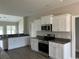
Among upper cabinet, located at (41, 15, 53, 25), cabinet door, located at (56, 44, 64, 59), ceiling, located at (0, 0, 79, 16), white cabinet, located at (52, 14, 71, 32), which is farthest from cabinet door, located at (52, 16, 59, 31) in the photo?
cabinet door, located at (56, 44, 64, 59)

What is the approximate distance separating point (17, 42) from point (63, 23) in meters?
3.98

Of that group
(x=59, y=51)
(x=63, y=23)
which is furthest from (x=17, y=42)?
(x=63, y=23)

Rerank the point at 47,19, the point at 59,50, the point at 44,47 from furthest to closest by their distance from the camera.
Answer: the point at 47,19
the point at 44,47
the point at 59,50

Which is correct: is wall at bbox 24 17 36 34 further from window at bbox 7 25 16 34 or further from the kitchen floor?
window at bbox 7 25 16 34

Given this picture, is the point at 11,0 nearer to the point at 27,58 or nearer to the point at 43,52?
the point at 27,58

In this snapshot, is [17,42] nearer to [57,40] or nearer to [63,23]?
[57,40]

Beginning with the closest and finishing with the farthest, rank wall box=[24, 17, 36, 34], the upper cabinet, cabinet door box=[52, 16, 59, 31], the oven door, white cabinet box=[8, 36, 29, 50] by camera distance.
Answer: cabinet door box=[52, 16, 59, 31]
the oven door
the upper cabinet
white cabinet box=[8, 36, 29, 50]
wall box=[24, 17, 36, 34]

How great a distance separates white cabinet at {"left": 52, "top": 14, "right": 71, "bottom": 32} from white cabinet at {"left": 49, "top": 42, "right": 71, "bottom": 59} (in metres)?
0.79

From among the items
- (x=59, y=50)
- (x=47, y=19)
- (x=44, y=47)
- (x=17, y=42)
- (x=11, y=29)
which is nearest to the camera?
(x=59, y=50)

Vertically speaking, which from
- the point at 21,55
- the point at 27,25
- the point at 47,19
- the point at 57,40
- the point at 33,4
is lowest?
the point at 21,55

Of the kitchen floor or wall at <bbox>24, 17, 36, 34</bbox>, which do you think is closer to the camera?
the kitchen floor

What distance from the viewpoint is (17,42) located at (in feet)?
19.4

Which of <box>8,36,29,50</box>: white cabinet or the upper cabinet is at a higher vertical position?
the upper cabinet

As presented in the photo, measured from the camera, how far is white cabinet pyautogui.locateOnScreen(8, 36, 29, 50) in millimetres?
5449
